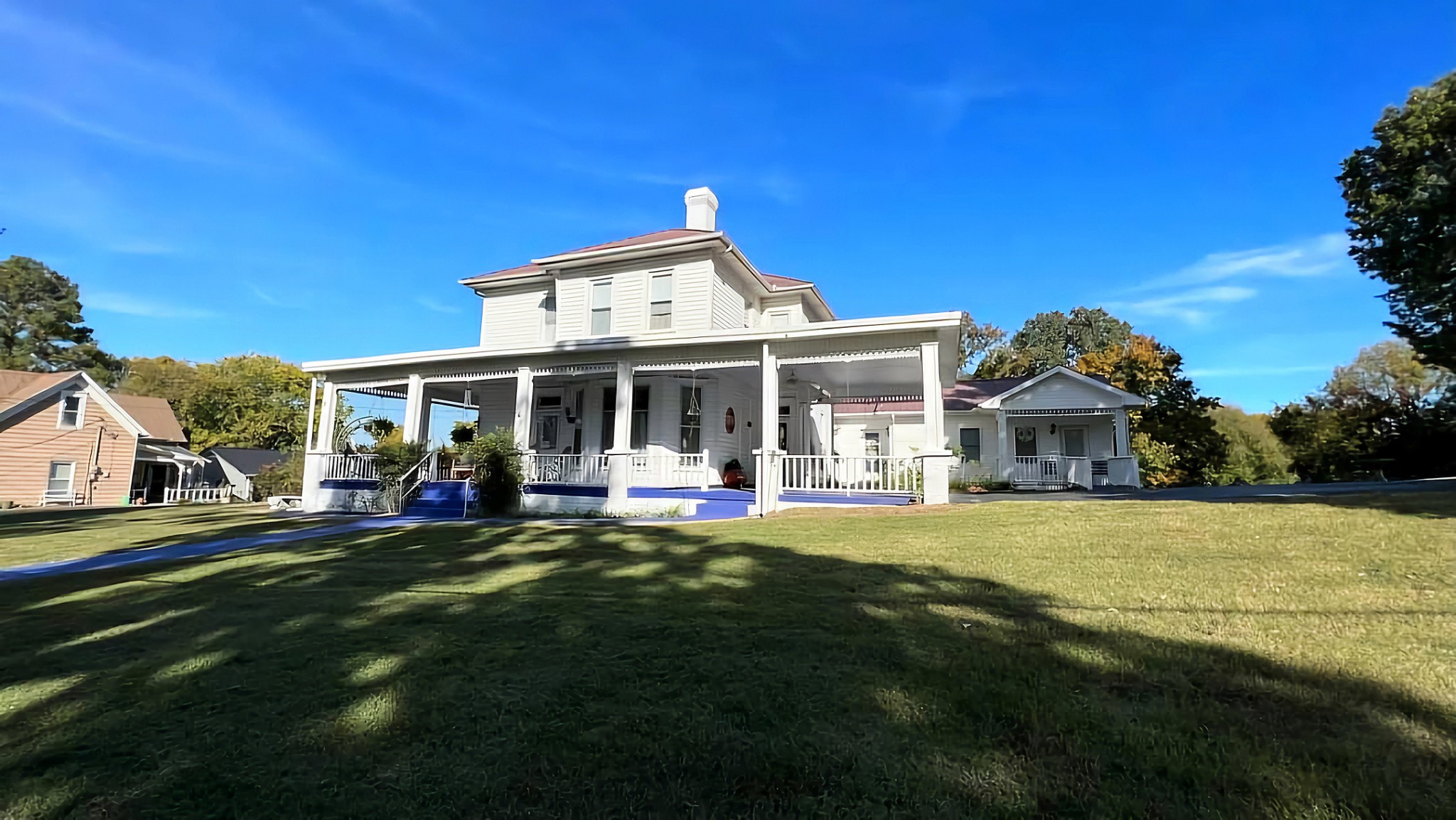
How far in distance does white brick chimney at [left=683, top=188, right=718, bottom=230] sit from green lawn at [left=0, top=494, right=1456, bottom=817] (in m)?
14.9

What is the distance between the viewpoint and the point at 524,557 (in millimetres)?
6852

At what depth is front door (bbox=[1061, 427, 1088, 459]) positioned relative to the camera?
20641 millimetres

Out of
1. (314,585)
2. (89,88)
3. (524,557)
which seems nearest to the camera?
(314,585)

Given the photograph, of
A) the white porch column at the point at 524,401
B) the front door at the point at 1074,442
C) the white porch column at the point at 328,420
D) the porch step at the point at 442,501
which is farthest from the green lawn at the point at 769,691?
the front door at the point at 1074,442

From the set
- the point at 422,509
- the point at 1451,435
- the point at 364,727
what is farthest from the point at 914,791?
the point at 1451,435

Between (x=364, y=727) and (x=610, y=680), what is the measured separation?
105 centimetres

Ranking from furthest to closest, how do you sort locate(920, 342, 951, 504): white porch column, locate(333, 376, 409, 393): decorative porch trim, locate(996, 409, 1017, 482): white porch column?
locate(996, 409, 1017, 482): white porch column, locate(333, 376, 409, 393): decorative porch trim, locate(920, 342, 951, 504): white porch column

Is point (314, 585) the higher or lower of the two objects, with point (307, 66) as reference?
lower

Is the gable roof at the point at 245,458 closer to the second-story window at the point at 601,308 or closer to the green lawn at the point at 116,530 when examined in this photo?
the green lawn at the point at 116,530

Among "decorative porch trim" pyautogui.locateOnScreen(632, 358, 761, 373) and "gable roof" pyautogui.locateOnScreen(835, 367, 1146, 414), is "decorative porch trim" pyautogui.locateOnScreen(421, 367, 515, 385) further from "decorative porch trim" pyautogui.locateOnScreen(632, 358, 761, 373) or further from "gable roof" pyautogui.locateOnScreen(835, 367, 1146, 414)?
"gable roof" pyautogui.locateOnScreen(835, 367, 1146, 414)

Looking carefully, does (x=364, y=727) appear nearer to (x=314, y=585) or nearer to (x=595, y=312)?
(x=314, y=585)

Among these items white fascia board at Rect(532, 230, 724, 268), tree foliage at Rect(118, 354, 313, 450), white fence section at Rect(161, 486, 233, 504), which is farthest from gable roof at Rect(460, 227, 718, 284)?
tree foliage at Rect(118, 354, 313, 450)

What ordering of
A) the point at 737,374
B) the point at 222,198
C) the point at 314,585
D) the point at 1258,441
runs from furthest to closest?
the point at 1258,441, the point at 222,198, the point at 737,374, the point at 314,585

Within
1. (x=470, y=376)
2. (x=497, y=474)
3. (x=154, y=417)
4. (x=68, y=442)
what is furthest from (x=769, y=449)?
(x=154, y=417)
